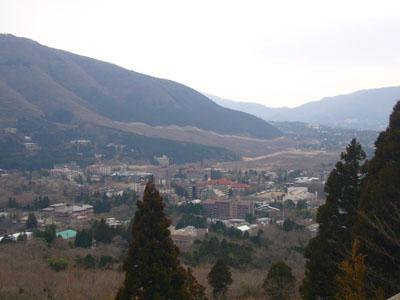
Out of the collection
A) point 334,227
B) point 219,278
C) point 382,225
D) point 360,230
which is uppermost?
point 382,225

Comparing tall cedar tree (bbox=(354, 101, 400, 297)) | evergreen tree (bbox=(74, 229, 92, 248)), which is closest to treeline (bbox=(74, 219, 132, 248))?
evergreen tree (bbox=(74, 229, 92, 248))

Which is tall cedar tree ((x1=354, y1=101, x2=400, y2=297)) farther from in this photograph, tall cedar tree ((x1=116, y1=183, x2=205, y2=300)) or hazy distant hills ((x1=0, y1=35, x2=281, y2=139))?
hazy distant hills ((x1=0, y1=35, x2=281, y2=139))

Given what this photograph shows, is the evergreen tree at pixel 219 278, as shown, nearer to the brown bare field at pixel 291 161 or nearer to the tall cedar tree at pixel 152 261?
the tall cedar tree at pixel 152 261

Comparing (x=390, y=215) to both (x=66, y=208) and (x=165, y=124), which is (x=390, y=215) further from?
(x=165, y=124)

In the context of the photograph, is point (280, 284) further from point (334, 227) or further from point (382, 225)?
point (382, 225)

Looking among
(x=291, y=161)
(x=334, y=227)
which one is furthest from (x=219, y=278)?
(x=291, y=161)

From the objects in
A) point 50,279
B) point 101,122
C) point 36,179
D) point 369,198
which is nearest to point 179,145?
point 101,122
